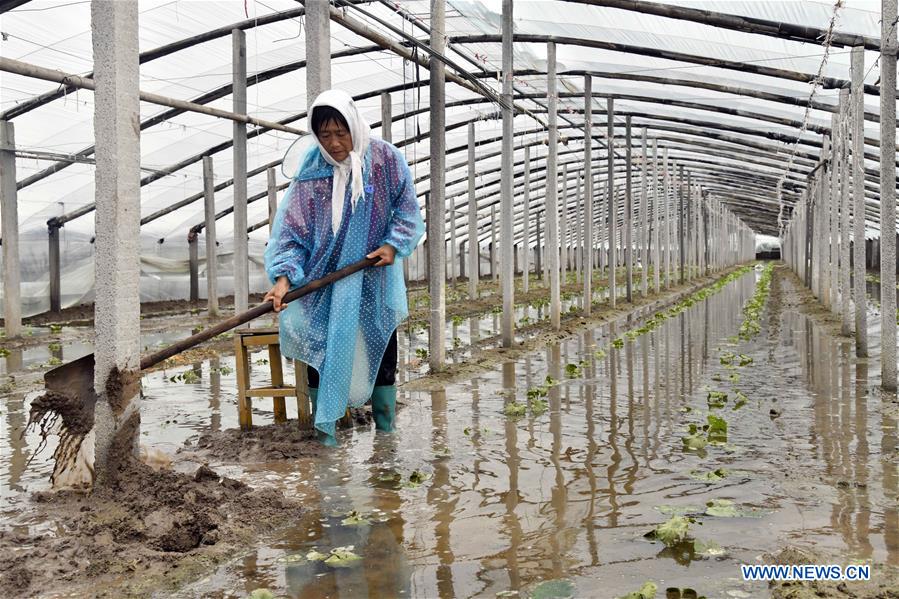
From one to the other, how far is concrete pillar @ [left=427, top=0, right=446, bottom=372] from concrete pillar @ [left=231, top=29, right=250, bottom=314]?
3560mm

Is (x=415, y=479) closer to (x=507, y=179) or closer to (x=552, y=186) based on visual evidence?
(x=507, y=179)

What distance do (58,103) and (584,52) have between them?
9.30 metres

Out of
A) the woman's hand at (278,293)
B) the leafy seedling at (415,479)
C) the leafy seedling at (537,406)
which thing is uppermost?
the woman's hand at (278,293)

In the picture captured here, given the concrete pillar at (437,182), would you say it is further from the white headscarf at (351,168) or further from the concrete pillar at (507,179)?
the white headscarf at (351,168)

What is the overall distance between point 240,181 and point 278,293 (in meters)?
6.96

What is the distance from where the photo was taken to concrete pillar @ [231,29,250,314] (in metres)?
10.7

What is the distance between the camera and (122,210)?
3938 mm

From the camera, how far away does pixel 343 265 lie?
4727 mm

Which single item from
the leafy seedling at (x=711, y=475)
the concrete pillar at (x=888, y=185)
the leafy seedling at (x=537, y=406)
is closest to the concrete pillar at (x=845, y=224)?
the concrete pillar at (x=888, y=185)

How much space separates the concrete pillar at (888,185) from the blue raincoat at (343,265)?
13.4ft

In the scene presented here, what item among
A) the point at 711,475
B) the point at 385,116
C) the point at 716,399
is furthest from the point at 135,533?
the point at 385,116

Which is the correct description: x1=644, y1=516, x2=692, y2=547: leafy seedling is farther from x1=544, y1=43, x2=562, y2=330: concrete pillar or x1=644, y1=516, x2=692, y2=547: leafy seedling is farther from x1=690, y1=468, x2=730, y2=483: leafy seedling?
x1=544, y1=43, x2=562, y2=330: concrete pillar

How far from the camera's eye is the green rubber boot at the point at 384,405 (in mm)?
5160

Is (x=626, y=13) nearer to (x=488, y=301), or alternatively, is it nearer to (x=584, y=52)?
(x=584, y=52)
